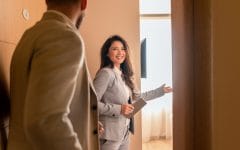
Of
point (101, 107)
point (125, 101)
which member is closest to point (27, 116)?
point (101, 107)

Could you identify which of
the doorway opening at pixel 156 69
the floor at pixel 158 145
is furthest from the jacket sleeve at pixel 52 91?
A: the doorway opening at pixel 156 69

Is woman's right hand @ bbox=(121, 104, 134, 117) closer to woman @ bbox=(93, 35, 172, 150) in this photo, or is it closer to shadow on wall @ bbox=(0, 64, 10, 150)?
woman @ bbox=(93, 35, 172, 150)

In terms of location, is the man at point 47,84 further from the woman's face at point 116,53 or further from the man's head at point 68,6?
the woman's face at point 116,53

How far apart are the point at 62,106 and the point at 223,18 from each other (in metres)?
0.41

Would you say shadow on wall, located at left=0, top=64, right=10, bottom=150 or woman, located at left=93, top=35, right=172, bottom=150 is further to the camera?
A: woman, located at left=93, top=35, right=172, bottom=150

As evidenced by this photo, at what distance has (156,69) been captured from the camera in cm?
466

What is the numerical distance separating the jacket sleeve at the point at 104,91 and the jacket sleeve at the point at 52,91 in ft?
4.30

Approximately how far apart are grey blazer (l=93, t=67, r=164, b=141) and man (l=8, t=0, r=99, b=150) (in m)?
1.21

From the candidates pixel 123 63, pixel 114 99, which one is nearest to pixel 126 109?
pixel 114 99

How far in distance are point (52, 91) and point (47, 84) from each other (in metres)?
0.02

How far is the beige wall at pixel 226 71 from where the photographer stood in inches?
19.2

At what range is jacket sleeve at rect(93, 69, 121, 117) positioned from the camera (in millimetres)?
2064

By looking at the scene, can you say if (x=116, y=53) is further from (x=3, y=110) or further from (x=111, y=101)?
(x=3, y=110)

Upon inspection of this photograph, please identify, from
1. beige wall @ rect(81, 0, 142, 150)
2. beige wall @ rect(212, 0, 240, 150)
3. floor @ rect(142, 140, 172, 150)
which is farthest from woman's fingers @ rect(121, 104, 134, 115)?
floor @ rect(142, 140, 172, 150)
